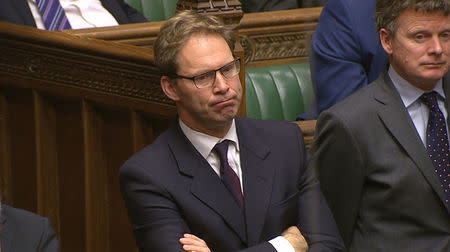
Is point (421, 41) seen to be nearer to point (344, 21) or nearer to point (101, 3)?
point (344, 21)

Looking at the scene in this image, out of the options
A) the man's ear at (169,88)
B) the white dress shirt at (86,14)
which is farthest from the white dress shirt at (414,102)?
the white dress shirt at (86,14)

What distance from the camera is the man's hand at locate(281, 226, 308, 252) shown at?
132cm

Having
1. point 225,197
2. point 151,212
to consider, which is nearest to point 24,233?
point 151,212

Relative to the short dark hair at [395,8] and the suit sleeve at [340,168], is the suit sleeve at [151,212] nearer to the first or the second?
the suit sleeve at [340,168]

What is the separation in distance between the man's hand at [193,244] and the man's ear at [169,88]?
8.2 inches

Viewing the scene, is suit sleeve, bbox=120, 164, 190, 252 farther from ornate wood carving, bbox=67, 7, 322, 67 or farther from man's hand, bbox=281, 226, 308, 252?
ornate wood carving, bbox=67, 7, 322, 67

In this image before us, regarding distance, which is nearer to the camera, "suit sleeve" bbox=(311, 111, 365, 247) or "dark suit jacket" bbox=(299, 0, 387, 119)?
"suit sleeve" bbox=(311, 111, 365, 247)

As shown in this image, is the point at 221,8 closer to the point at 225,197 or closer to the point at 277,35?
the point at 225,197

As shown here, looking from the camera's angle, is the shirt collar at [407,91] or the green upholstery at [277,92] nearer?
the shirt collar at [407,91]

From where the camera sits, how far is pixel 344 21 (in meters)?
1.67

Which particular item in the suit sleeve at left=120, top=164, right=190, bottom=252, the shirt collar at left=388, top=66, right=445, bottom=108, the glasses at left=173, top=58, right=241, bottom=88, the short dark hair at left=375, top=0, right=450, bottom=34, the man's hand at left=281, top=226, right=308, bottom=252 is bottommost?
the man's hand at left=281, top=226, right=308, bottom=252

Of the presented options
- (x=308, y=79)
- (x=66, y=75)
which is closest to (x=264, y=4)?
(x=308, y=79)

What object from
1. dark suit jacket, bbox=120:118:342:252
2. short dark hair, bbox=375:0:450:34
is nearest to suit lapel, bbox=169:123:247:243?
dark suit jacket, bbox=120:118:342:252

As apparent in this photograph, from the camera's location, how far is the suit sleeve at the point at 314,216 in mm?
1360
